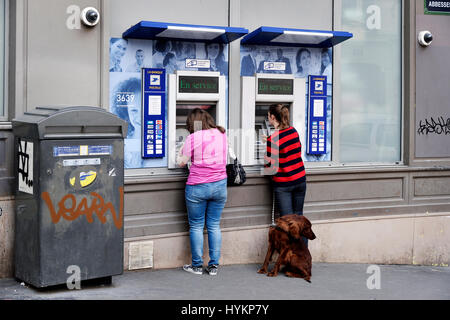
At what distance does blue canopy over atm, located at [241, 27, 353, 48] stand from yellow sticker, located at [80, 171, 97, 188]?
8.70ft

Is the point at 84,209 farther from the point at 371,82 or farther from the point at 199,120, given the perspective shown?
the point at 371,82

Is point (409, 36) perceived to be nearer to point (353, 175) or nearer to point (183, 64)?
point (353, 175)

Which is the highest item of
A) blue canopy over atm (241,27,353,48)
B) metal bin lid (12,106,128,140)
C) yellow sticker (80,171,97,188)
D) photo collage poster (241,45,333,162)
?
blue canopy over atm (241,27,353,48)

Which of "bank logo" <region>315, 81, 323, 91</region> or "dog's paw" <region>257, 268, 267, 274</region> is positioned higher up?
"bank logo" <region>315, 81, 323, 91</region>

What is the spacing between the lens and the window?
9.22 metres

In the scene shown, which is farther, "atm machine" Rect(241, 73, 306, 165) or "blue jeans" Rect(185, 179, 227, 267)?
"atm machine" Rect(241, 73, 306, 165)

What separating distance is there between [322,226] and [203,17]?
115 inches

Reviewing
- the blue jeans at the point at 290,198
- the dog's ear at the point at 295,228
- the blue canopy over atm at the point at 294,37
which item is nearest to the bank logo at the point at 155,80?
the blue canopy over atm at the point at 294,37

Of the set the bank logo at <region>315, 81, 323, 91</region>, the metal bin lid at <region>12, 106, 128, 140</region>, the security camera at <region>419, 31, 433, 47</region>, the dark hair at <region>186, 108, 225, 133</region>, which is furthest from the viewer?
the security camera at <region>419, 31, 433, 47</region>

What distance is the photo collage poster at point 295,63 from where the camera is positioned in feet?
28.0

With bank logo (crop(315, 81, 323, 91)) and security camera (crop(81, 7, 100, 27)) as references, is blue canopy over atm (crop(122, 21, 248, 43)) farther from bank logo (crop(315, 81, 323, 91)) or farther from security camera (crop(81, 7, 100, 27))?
bank logo (crop(315, 81, 323, 91))

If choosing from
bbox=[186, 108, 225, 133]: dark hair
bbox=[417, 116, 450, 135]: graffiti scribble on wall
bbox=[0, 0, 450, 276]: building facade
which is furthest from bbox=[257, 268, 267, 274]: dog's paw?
bbox=[417, 116, 450, 135]: graffiti scribble on wall

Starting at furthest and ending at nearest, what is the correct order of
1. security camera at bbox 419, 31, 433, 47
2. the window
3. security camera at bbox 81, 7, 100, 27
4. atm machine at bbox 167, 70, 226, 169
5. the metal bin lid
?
security camera at bbox 419, 31, 433, 47 → the window → atm machine at bbox 167, 70, 226, 169 → security camera at bbox 81, 7, 100, 27 → the metal bin lid
